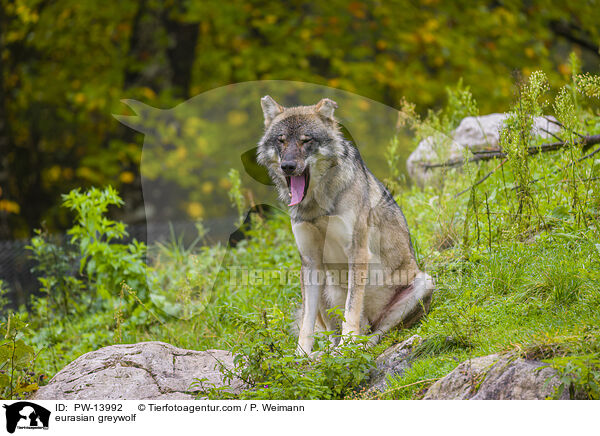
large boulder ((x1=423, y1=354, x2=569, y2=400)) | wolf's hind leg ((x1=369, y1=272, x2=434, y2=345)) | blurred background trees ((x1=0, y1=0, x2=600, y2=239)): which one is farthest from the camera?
blurred background trees ((x1=0, y1=0, x2=600, y2=239))

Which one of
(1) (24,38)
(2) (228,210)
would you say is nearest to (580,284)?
(2) (228,210)

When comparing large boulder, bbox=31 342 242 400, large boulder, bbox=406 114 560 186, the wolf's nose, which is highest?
large boulder, bbox=406 114 560 186

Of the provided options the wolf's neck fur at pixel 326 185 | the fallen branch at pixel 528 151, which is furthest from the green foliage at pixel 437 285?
the wolf's neck fur at pixel 326 185

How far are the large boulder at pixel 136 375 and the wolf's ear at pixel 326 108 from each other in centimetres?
211

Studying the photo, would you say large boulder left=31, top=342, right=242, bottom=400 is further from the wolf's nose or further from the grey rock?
the wolf's nose

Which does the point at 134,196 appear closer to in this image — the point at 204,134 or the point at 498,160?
the point at 204,134

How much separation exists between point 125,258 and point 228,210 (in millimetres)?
2450

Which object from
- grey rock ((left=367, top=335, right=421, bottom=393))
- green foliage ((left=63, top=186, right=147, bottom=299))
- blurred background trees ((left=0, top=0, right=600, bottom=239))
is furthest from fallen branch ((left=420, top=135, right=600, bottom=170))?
blurred background trees ((left=0, top=0, right=600, bottom=239))

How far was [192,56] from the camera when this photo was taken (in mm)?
12875

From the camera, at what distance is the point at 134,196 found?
1248 cm

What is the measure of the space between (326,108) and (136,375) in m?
2.57

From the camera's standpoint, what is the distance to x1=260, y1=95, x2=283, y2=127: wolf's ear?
5066mm

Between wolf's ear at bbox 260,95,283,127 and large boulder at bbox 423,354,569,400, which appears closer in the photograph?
large boulder at bbox 423,354,569,400
